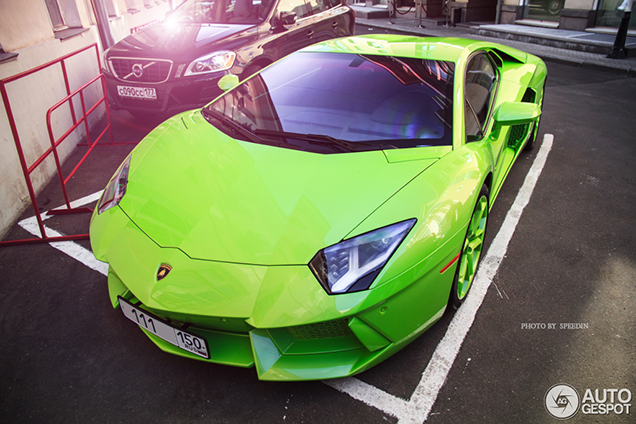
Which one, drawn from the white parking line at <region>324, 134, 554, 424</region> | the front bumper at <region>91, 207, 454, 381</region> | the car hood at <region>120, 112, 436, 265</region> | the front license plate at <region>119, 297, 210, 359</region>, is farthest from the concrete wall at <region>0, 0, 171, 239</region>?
the white parking line at <region>324, 134, 554, 424</region>

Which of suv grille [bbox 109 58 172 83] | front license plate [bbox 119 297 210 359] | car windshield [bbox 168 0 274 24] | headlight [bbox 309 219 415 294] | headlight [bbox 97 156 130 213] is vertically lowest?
front license plate [bbox 119 297 210 359]

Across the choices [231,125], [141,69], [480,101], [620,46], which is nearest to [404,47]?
[480,101]

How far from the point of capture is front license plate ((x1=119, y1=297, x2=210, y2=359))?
5.86 ft

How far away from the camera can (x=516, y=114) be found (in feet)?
8.38

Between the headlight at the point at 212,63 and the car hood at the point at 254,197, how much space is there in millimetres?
2569

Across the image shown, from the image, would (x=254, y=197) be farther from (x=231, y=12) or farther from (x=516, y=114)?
(x=231, y=12)

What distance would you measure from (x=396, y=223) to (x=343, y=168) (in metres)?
0.46

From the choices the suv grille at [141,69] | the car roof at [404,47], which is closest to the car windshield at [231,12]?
the suv grille at [141,69]

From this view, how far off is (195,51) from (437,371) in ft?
13.9

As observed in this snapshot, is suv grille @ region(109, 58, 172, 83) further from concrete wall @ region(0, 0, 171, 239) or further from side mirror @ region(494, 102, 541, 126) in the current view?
side mirror @ region(494, 102, 541, 126)

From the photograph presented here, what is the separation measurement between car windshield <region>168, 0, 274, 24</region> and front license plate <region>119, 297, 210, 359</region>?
4498mm

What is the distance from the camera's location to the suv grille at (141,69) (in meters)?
4.71

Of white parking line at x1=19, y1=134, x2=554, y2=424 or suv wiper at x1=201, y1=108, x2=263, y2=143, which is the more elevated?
suv wiper at x1=201, y1=108, x2=263, y2=143

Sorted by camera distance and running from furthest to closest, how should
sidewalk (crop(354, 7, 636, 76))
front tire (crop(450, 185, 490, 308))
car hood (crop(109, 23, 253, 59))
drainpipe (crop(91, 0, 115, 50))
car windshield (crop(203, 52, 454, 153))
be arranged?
sidewalk (crop(354, 7, 636, 76)), drainpipe (crop(91, 0, 115, 50)), car hood (crop(109, 23, 253, 59)), car windshield (crop(203, 52, 454, 153)), front tire (crop(450, 185, 490, 308))
